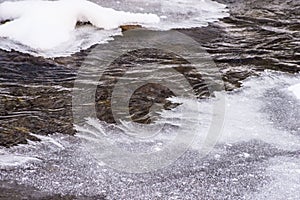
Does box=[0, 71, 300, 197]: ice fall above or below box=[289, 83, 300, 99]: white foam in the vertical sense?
below

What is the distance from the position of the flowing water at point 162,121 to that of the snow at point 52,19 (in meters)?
0.26

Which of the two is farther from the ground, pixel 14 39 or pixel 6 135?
pixel 14 39

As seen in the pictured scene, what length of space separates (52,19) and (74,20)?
0.23 m

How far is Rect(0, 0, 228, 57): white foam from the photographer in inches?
181

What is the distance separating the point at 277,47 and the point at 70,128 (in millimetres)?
2310

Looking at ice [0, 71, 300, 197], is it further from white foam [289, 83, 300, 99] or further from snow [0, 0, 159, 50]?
snow [0, 0, 159, 50]

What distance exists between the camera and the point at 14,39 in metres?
4.64

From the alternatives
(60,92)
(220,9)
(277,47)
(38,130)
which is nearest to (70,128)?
(38,130)

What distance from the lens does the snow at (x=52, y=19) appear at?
4664 mm

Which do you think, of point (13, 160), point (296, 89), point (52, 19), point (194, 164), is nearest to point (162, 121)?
point (194, 164)

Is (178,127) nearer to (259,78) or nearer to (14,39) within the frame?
(259,78)

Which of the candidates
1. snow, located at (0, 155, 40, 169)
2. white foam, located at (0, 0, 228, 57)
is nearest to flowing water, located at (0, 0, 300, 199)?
snow, located at (0, 155, 40, 169)

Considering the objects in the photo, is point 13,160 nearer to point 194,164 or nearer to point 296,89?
point 194,164

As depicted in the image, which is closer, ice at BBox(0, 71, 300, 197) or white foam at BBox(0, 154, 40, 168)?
ice at BBox(0, 71, 300, 197)
